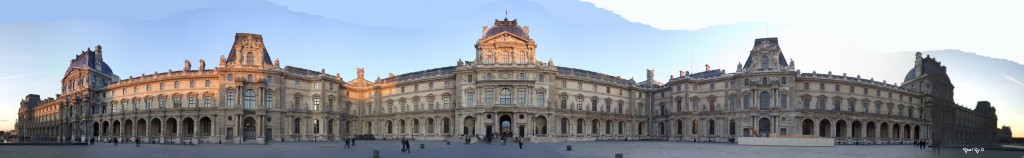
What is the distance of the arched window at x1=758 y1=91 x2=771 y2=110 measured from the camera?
8019 centimetres

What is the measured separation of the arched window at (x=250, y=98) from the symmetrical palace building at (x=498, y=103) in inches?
9.1

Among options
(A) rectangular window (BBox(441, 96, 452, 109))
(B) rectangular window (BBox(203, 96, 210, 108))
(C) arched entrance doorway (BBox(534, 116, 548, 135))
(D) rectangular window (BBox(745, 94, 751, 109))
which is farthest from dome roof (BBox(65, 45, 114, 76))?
(D) rectangular window (BBox(745, 94, 751, 109))

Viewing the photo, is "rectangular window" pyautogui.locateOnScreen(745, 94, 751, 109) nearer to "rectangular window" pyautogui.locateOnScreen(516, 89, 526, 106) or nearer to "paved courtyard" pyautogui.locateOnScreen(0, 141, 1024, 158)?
"rectangular window" pyautogui.locateOnScreen(516, 89, 526, 106)

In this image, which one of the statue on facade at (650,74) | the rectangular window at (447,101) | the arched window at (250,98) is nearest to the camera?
the arched window at (250,98)

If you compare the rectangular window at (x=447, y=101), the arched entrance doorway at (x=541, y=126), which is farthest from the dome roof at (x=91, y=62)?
the arched entrance doorway at (x=541, y=126)

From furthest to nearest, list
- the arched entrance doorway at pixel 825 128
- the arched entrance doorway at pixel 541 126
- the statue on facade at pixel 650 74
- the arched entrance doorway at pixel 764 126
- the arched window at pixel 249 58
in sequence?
the statue on facade at pixel 650 74
the arched entrance doorway at pixel 825 128
the arched entrance doorway at pixel 764 126
the arched window at pixel 249 58
the arched entrance doorway at pixel 541 126

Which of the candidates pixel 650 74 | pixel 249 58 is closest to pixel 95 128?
pixel 249 58

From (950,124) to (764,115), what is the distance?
199 ft

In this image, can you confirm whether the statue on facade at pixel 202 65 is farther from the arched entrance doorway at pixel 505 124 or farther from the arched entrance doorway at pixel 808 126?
the arched entrance doorway at pixel 808 126

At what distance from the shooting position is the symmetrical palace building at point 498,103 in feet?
256

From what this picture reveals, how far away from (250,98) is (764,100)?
57.9 metres

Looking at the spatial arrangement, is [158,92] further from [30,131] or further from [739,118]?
[30,131]

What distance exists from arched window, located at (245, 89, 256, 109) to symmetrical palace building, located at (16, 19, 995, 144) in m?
0.23

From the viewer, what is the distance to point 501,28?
81.2 meters
